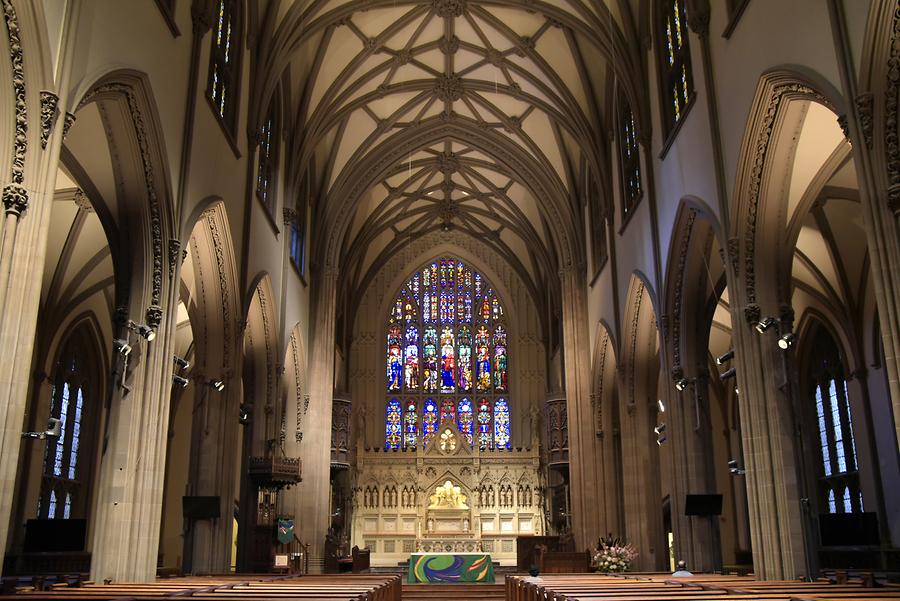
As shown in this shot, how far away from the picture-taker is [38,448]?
69.9ft

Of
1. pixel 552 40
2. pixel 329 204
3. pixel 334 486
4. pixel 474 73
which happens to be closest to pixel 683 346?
pixel 552 40

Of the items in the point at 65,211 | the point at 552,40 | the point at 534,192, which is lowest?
the point at 65,211

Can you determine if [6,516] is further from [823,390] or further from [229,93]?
[823,390]

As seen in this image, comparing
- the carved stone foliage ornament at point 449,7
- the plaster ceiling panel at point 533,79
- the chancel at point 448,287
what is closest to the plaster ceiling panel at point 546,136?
the chancel at point 448,287

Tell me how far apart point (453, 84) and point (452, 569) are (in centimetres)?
1372

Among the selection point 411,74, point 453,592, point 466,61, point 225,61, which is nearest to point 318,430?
point 453,592

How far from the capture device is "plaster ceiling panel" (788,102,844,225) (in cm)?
1302

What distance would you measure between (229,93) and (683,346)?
34.2 ft

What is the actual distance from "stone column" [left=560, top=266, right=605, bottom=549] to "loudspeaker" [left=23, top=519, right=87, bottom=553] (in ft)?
47.3

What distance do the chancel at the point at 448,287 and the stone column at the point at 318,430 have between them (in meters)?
0.11

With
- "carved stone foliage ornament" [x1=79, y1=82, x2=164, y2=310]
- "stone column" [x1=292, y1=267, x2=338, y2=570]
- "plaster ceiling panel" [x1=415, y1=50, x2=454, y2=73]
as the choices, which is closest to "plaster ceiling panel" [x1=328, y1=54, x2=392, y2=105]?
"plaster ceiling panel" [x1=415, y1=50, x2=454, y2=73]

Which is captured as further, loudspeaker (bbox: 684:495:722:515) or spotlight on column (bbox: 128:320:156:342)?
loudspeaker (bbox: 684:495:722:515)

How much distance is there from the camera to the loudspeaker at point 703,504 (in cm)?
1566

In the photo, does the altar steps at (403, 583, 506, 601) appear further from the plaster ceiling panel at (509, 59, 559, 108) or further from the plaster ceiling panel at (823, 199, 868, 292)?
the plaster ceiling panel at (509, 59, 559, 108)
